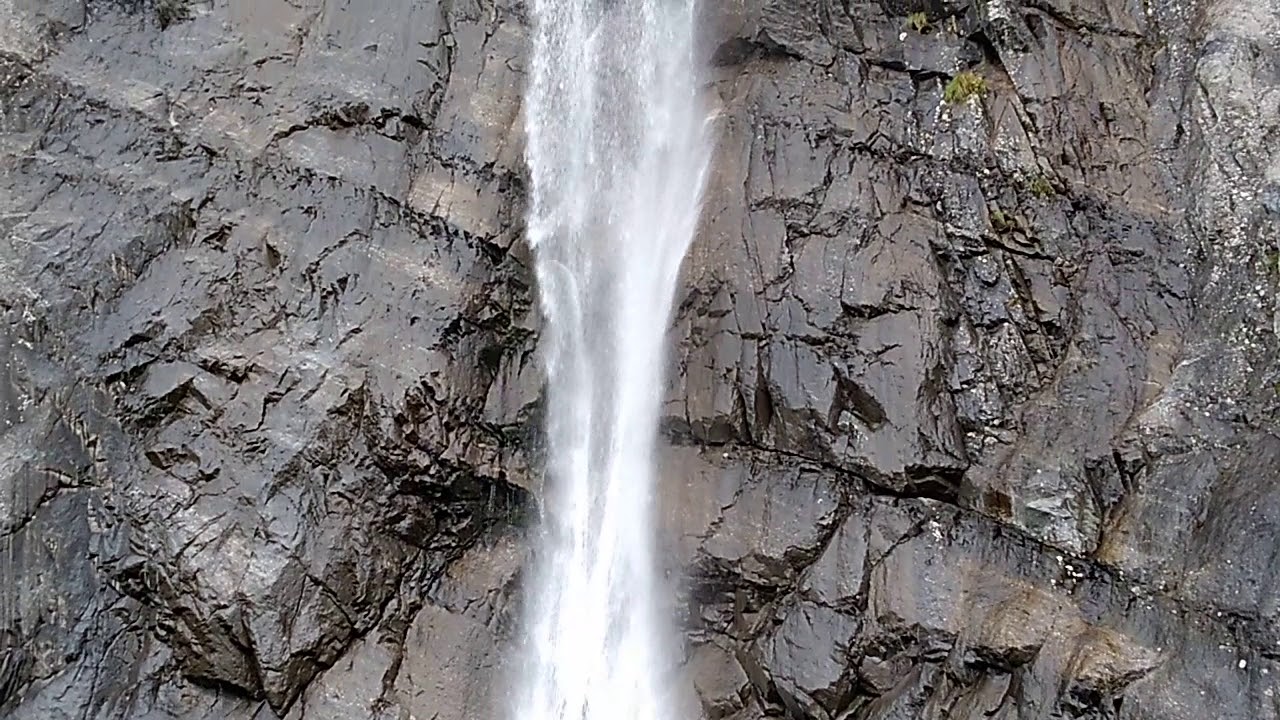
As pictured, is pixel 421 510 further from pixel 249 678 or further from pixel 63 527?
pixel 63 527

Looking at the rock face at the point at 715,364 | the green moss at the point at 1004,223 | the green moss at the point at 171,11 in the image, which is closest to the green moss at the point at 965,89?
the rock face at the point at 715,364

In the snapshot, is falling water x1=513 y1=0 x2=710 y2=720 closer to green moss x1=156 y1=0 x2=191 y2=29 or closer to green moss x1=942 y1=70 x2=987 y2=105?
green moss x1=942 y1=70 x2=987 y2=105

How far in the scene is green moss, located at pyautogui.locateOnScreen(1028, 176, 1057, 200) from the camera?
925 centimetres

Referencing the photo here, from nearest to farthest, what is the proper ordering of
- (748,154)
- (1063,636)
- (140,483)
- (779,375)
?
(1063,636) < (140,483) < (779,375) < (748,154)

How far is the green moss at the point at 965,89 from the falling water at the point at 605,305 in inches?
89.8

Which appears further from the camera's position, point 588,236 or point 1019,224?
point 588,236

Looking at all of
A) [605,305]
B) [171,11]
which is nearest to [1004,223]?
[605,305]

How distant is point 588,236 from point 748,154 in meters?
1.71

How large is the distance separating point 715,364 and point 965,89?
3.42 meters

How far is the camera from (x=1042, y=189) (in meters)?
9.27

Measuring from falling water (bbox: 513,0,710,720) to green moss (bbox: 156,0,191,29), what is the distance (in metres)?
3.20

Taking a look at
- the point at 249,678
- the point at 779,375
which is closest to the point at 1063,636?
the point at 779,375

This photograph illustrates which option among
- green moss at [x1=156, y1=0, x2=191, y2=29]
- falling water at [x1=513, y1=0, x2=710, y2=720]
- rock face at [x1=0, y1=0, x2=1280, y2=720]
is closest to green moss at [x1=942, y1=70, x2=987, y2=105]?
rock face at [x1=0, y1=0, x2=1280, y2=720]

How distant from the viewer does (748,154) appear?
32.4 ft
